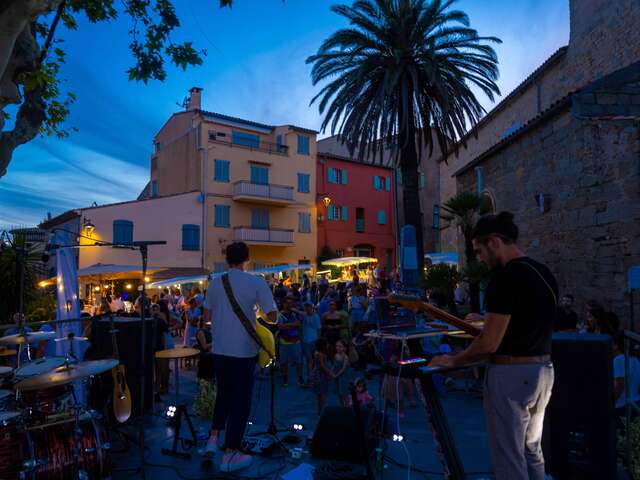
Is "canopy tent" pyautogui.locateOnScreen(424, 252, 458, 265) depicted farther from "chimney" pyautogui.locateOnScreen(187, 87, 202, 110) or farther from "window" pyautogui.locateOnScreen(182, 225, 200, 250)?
"chimney" pyautogui.locateOnScreen(187, 87, 202, 110)

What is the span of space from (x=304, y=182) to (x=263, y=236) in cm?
566

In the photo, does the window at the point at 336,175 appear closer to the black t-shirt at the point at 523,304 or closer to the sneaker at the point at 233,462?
the sneaker at the point at 233,462

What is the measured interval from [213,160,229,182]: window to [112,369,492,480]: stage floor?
923 inches

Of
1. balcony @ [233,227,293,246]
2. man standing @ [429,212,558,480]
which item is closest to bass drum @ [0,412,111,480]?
man standing @ [429,212,558,480]

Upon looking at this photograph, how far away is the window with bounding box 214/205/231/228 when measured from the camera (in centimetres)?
3009

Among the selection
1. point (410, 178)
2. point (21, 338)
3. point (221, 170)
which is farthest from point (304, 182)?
point (21, 338)

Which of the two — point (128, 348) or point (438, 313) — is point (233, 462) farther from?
point (128, 348)

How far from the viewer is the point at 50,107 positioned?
7820 millimetres

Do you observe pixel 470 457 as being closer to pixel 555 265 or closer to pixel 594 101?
pixel 594 101

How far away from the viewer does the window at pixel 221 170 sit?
98.3 feet

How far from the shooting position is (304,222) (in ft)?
112

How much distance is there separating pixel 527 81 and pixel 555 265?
9.75 meters

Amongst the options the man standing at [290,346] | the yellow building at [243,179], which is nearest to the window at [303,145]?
the yellow building at [243,179]

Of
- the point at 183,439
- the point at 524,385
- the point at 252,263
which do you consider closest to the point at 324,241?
the point at 252,263
